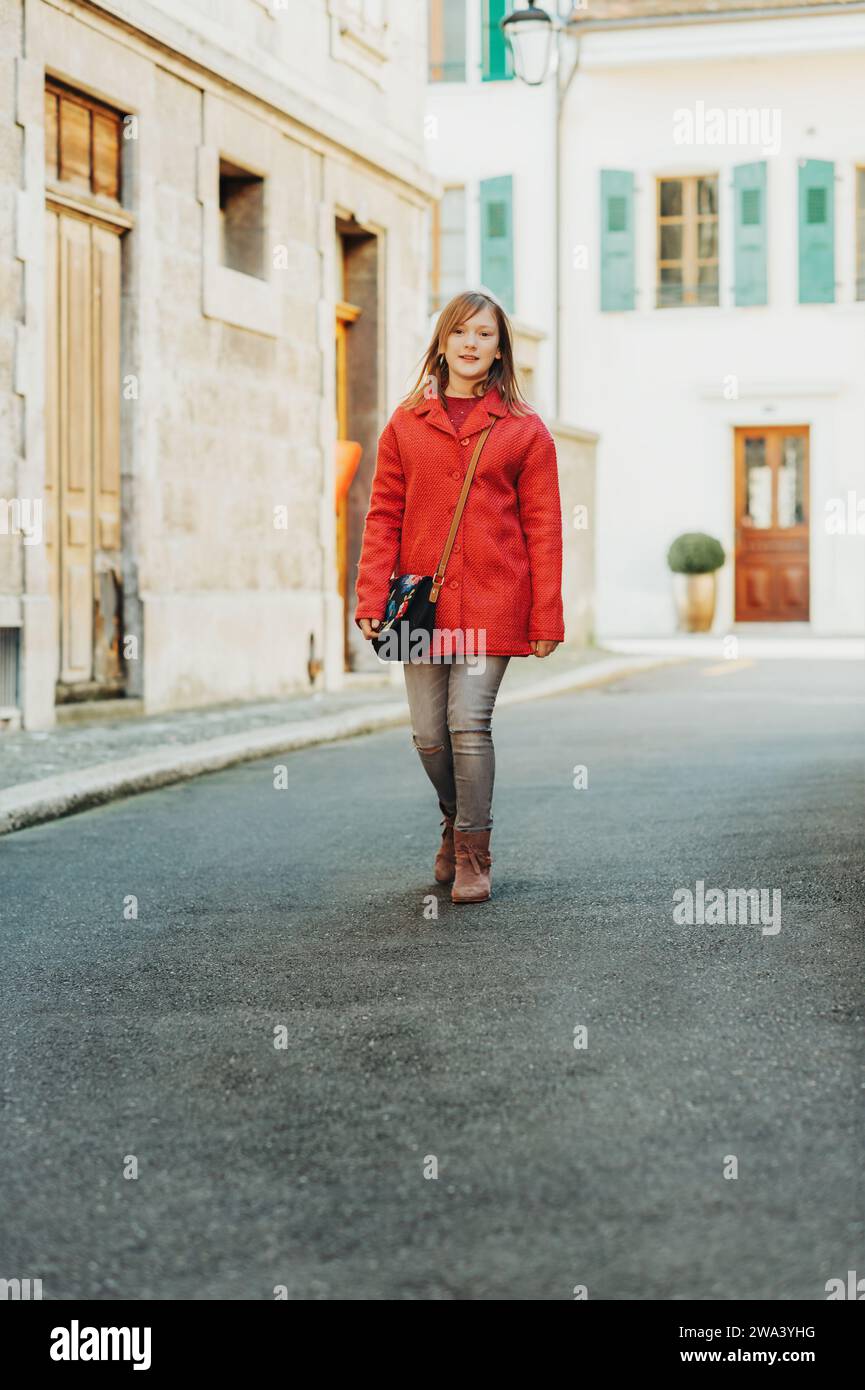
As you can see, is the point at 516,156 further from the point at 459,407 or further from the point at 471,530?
the point at 471,530

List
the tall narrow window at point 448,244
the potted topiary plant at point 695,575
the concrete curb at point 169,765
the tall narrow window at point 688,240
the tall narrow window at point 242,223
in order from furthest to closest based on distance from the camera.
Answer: the tall narrow window at point 448,244 < the tall narrow window at point 688,240 < the potted topiary plant at point 695,575 < the tall narrow window at point 242,223 < the concrete curb at point 169,765

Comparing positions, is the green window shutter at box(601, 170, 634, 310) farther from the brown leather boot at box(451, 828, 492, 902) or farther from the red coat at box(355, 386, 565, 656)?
the brown leather boot at box(451, 828, 492, 902)

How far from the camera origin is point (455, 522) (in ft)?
19.8

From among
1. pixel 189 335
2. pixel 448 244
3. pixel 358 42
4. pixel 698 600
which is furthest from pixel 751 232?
pixel 189 335

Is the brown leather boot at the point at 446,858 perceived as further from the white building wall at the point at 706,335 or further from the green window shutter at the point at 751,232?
the green window shutter at the point at 751,232

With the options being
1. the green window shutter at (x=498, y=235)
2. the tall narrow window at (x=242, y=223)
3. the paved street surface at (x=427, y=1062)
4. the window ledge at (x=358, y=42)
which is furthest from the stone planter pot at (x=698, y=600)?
the paved street surface at (x=427, y=1062)

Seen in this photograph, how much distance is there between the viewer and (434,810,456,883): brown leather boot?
21.0 ft

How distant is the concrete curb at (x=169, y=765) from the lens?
327 inches

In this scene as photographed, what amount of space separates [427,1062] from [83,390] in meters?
9.22

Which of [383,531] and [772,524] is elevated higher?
[772,524]

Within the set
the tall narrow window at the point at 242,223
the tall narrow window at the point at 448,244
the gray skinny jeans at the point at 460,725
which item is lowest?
the gray skinny jeans at the point at 460,725

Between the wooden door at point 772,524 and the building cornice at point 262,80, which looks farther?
the wooden door at point 772,524
